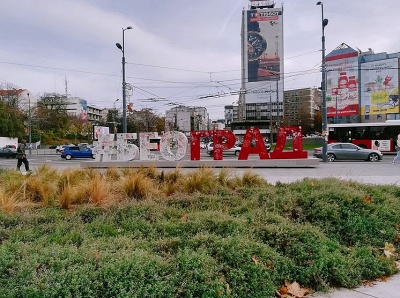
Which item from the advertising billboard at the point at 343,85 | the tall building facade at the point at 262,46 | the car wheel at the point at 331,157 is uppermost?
the tall building facade at the point at 262,46

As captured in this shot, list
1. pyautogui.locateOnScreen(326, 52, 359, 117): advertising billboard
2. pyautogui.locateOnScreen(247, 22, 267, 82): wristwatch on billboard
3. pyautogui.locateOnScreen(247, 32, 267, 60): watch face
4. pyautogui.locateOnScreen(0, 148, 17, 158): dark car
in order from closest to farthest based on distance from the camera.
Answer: pyautogui.locateOnScreen(0, 148, 17, 158): dark car → pyautogui.locateOnScreen(326, 52, 359, 117): advertising billboard → pyautogui.locateOnScreen(247, 22, 267, 82): wristwatch on billboard → pyautogui.locateOnScreen(247, 32, 267, 60): watch face

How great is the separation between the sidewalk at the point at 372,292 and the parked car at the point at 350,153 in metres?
19.7

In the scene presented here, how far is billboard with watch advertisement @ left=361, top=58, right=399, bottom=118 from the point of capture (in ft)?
167

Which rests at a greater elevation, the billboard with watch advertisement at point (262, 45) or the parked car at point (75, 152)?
the billboard with watch advertisement at point (262, 45)

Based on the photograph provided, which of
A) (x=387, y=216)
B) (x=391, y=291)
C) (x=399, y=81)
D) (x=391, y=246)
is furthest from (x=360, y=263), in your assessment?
(x=399, y=81)

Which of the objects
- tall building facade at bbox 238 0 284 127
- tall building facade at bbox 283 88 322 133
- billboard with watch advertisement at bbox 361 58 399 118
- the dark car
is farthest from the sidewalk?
tall building facade at bbox 283 88 322 133

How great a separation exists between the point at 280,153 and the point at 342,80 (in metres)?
46.6

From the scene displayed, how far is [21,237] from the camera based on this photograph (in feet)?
13.2

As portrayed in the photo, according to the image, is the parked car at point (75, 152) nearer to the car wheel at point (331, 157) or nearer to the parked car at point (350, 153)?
the car wheel at point (331, 157)

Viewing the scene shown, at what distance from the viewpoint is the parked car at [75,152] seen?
114ft

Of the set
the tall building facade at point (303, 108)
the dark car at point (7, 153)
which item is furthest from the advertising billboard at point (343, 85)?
the dark car at point (7, 153)

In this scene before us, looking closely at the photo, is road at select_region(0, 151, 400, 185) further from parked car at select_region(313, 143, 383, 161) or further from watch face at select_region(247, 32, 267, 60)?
watch face at select_region(247, 32, 267, 60)

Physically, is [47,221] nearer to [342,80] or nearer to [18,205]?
[18,205]

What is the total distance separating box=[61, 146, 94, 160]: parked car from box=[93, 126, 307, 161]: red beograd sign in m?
16.6
